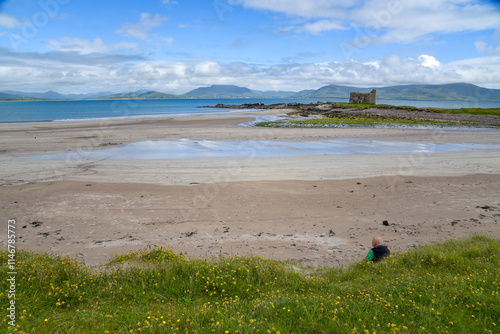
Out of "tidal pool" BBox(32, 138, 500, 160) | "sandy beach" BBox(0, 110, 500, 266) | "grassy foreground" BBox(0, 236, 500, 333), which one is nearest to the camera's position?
"grassy foreground" BBox(0, 236, 500, 333)

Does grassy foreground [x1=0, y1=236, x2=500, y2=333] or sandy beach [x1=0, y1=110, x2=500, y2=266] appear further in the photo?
sandy beach [x1=0, y1=110, x2=500, y2=266]

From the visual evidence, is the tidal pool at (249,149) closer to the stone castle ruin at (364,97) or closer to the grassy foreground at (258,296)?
the grassy foreground at (258,296)

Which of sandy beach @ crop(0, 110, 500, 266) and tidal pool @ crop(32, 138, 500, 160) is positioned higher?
tidal pool @ crop(32, 138, 500, 160)

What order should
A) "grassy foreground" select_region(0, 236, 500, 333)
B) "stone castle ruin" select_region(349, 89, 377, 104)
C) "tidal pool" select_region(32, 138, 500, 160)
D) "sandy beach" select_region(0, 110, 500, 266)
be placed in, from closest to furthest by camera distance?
"grassy foreground" select_region(0, 236, 500, 333) < "sandy beach" select_region(0, 110, 500, 266) < "tidal pool" select_region(32, 138, 500, 160) < "stone castle ruin" select_region(349, 89, 377, 104)

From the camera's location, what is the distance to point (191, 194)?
13.3 meters

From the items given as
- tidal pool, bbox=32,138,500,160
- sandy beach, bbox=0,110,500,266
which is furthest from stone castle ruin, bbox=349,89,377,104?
sandy beach, bbox=0,110,500,266

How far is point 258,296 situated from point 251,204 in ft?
21.3

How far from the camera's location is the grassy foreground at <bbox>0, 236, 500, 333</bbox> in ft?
14.8

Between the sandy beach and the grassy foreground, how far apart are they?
5.66 feet

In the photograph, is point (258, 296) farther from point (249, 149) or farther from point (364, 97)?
point (364, 97)

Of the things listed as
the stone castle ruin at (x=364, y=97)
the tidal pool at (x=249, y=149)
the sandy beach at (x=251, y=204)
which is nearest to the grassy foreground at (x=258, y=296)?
the sandy beach at (x=251, y=204)

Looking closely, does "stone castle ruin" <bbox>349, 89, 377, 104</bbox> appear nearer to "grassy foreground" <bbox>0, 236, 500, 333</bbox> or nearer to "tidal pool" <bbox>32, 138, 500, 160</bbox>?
"tidal pool" <bbox>32, 138, 500, 160</bbox>

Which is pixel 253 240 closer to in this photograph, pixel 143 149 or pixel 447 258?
pixel 447 258

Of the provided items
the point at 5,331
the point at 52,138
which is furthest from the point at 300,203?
the point at 52,138
